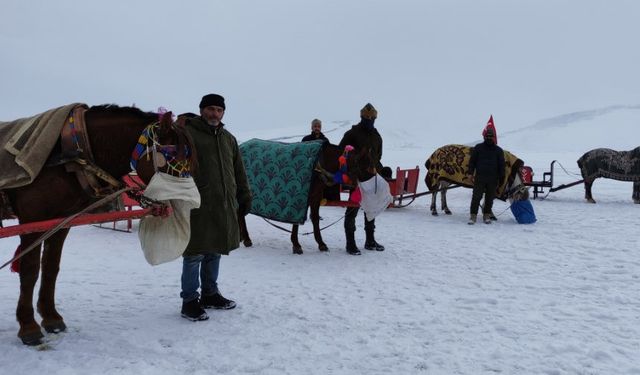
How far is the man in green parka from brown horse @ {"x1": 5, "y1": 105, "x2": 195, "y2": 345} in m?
0.47

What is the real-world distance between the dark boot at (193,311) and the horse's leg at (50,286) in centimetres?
82

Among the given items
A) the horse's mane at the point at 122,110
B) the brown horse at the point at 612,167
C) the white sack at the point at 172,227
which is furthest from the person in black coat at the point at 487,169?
the horse's mane at the point at 122,110

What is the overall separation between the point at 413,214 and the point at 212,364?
7677 millimetres

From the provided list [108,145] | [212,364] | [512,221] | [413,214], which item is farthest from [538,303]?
[413,214]

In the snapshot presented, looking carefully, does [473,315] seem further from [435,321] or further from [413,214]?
[413,214]

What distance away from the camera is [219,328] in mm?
3344

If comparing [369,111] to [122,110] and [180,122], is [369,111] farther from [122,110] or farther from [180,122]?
[122,110]

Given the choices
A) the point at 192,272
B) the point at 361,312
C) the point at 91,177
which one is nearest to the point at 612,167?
the point at 361,312

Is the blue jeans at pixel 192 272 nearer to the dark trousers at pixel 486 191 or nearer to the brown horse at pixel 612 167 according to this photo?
the dark trousers at pixel 486 191

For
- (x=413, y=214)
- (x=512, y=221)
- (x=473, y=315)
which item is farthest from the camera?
(x=413, y=214)

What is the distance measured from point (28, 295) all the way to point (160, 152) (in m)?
1.26

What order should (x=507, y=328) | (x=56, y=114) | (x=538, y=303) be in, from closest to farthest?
(x=56, y=114) → (x=507, y=328) → (x=538, y=303)

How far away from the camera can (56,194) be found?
2.86 meters

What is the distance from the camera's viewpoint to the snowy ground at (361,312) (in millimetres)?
2766
